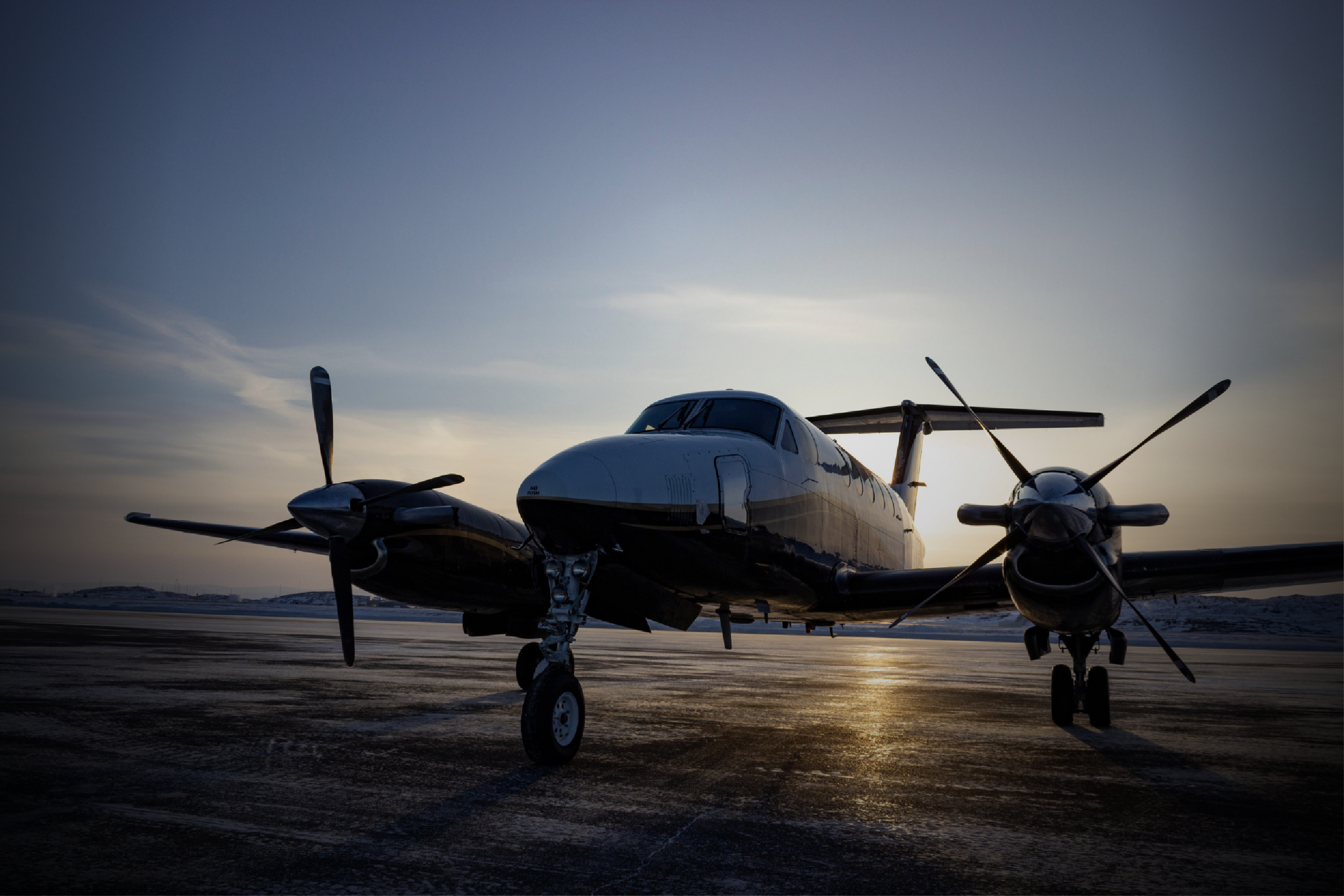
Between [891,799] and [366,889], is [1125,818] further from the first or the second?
[366,889]

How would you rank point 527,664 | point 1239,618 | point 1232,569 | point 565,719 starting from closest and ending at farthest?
point 565,719, point 1232,569, point 527,664, point 1239,618

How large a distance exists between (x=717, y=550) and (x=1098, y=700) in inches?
241

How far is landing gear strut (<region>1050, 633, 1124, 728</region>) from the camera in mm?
10539

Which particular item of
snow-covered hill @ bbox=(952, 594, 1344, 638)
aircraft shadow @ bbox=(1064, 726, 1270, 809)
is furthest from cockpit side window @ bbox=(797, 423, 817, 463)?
snow-covered hill @ bbox=(952, 594, 1344, 638)

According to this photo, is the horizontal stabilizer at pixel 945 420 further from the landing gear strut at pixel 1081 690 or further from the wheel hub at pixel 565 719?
the wheel hub at pixel 565 719

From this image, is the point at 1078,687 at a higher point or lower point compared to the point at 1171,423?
lower

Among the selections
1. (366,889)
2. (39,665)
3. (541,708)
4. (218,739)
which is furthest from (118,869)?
(39,665)

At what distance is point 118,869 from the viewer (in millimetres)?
4121

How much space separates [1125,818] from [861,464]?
8.04m

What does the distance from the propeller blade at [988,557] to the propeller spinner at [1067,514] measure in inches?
0.4

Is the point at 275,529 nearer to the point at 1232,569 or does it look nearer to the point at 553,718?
the point at 553,718

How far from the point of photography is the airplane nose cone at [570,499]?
7.08 m

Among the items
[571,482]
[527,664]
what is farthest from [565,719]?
[527,664]

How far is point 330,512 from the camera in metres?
10.5
